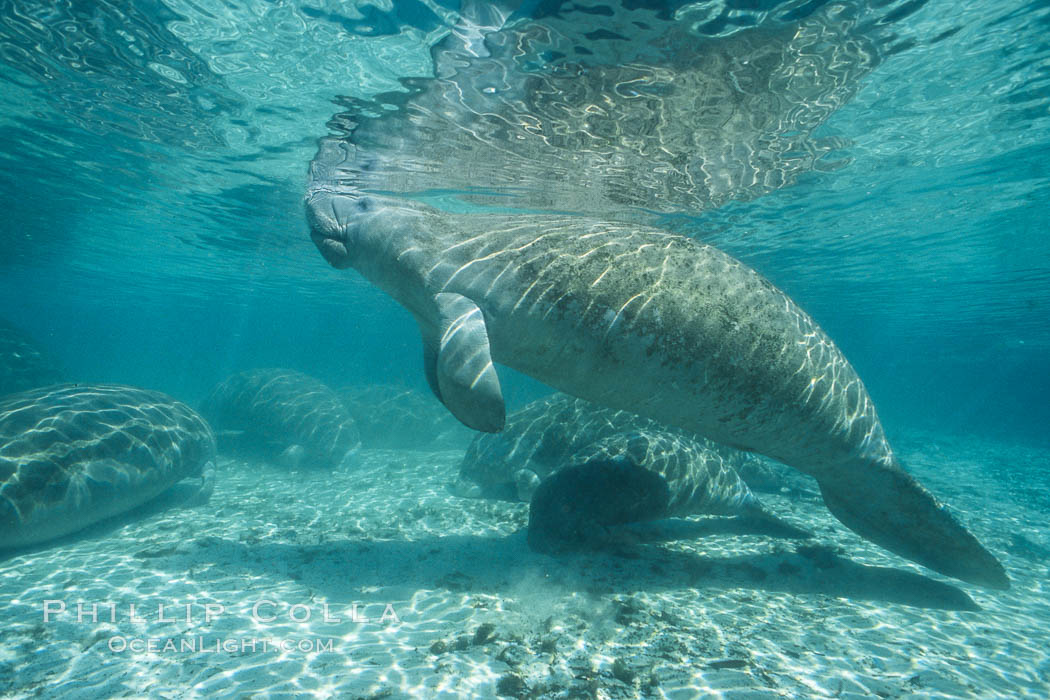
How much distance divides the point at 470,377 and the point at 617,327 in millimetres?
1245

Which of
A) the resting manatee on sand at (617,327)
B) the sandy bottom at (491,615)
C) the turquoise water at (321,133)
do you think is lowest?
the sandy bottom at (491,615)

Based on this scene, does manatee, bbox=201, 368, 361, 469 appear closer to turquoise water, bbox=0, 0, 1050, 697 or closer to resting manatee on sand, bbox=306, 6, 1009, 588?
turquoise water, bbox=0, 0, 1050, 697

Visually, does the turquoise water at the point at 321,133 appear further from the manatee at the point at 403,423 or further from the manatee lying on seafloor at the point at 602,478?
the manatee at the point at 403,423

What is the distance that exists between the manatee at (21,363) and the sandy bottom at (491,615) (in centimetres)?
1189

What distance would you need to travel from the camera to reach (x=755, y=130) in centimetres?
884

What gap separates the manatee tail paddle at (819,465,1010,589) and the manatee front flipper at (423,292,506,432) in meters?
4.10

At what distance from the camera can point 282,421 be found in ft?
43.8

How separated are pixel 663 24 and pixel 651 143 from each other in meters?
3.58

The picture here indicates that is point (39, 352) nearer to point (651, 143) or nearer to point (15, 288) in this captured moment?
point (651, 143)

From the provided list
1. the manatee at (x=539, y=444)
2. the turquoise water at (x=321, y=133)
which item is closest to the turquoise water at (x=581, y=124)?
the turquoise water at (x=321, y=133)

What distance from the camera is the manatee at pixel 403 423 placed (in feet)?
54.2

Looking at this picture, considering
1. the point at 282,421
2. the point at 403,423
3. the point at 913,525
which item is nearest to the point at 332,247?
the point at 913,525

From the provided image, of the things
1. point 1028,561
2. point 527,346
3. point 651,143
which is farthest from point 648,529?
point 651,143

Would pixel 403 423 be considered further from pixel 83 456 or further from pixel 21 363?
pixel 21 363
